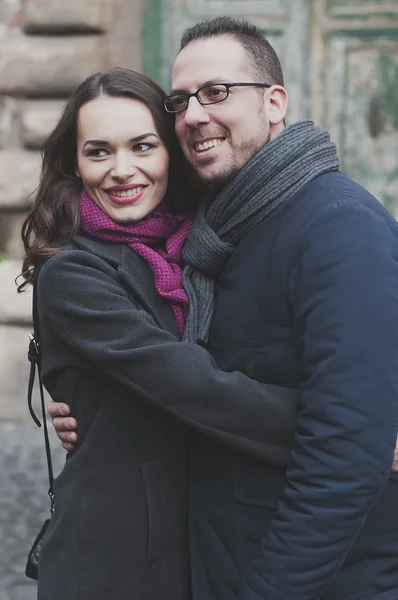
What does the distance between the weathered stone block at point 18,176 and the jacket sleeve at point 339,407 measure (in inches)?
146

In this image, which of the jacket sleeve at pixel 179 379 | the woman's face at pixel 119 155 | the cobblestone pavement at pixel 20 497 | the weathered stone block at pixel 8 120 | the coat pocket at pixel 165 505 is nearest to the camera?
the jacket sleeve at pixel 179 379

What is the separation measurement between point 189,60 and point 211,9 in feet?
11.0

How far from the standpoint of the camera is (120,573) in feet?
6.33

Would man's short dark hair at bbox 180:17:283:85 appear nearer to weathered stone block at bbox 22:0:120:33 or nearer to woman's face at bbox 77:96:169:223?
woman's face at bbox 77:96:169:223

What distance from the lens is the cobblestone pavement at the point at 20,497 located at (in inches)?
131

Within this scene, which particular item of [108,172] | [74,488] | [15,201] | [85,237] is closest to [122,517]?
[74,488]

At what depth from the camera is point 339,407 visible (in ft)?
5.17

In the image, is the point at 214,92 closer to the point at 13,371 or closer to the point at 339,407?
the point at 339,407

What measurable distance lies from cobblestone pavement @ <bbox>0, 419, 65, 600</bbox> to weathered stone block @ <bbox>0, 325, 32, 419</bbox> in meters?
0.08

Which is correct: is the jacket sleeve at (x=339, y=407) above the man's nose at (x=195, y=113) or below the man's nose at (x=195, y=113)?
below

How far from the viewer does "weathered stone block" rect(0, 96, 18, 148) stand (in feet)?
17.0

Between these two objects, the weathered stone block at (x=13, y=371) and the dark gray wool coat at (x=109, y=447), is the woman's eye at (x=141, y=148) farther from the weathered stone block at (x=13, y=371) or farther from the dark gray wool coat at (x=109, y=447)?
the weathered stone block at (x=13, y=371)

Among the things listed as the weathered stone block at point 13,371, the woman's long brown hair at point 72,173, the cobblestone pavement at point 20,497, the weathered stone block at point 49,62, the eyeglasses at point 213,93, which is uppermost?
the weathered stone block at point 49,62

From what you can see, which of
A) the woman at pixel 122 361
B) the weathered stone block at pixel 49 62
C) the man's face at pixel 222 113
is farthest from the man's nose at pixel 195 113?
the weathered stone block at pixel 49 62
